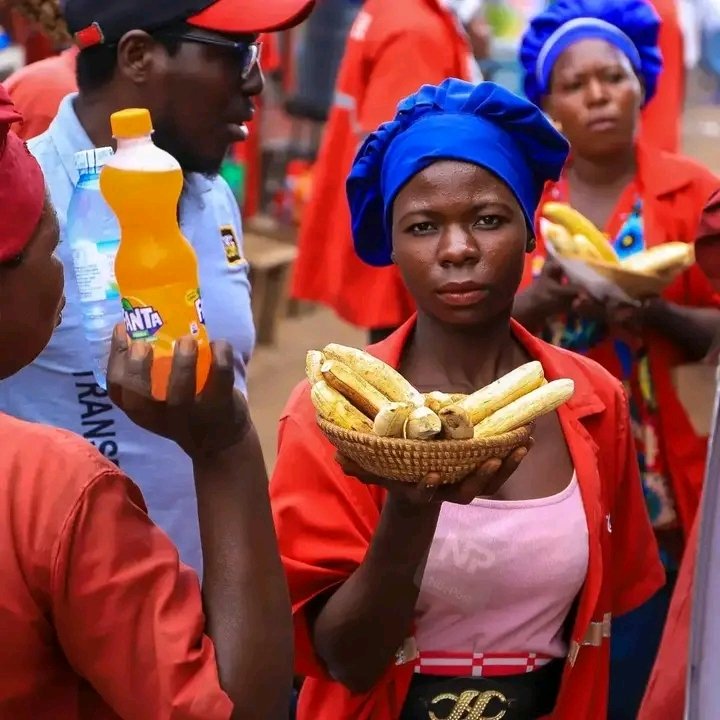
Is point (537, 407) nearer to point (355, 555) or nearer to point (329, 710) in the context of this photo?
point (355, 555)

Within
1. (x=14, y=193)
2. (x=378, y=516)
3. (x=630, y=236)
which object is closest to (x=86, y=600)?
(x=14, y=193)

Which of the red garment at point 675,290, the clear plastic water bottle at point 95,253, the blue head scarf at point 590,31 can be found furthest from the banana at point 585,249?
the clear plastic water bottle at point 95,253

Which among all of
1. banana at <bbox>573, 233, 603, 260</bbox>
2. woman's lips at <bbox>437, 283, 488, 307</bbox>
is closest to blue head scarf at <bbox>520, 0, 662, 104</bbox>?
banana at <bbox>573, 233, 603, 260</bbox>

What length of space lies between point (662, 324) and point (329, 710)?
1.46 meters

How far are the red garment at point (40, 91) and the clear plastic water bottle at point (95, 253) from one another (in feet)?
3.01

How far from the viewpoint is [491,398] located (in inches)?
67.0

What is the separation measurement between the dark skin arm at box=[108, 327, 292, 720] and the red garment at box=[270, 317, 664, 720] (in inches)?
17.6

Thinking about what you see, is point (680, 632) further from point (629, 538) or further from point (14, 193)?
point (14, 193)

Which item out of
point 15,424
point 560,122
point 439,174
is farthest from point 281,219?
point 15,424

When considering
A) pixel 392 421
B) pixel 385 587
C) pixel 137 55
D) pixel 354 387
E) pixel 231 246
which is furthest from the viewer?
pixel 231 246

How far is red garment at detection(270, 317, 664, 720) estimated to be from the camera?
1.95m

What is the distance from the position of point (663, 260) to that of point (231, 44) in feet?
3.95

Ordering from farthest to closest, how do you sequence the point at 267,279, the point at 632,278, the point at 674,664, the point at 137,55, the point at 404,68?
the point at 267,279, the point at 404,68, the point at 632,278, the point at 137,55, the point at 674,664

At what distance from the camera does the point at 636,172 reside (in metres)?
3.31
